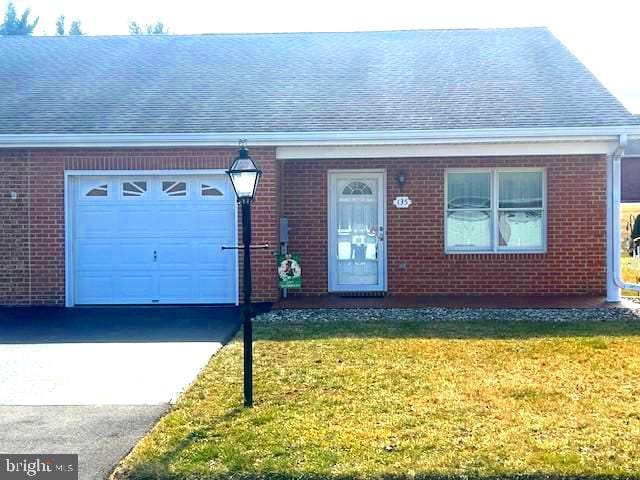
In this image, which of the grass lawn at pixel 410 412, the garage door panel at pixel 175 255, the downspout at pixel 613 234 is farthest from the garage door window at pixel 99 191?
the downspout at pixel 613 234

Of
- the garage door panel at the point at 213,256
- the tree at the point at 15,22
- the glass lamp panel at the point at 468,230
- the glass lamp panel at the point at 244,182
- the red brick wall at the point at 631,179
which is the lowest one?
the garage door panel at the point at 213,256

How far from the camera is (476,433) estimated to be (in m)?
5.37

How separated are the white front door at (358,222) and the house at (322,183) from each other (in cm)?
3

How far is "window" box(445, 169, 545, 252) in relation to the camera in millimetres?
12930

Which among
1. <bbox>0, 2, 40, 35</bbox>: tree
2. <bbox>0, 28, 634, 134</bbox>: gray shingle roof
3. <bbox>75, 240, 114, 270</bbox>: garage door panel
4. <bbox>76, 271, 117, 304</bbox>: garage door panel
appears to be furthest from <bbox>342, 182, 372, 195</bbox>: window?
<bbox>0, 2, 40, 35</bbox>: tree

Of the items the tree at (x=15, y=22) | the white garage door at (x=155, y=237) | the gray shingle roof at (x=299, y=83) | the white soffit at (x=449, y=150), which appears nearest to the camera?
the white soffit at (x=449, y=150)

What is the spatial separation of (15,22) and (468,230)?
35.7 m

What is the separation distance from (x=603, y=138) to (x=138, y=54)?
9901 millimetres

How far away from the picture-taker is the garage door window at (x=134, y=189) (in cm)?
1224

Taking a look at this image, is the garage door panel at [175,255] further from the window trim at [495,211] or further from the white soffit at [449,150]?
the window trim at [495,211]

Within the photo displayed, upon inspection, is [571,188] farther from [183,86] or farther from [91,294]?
[91,294]

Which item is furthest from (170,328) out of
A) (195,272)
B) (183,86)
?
(183,86)

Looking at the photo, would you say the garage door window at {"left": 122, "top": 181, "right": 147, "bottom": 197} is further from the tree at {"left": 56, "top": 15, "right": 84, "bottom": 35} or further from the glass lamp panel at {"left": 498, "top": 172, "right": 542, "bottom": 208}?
the tree at {"left": 56, "top": 15, "right": 84, "bottom": 35}

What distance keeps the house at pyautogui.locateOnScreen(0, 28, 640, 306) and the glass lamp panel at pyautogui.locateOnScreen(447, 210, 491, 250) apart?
2cm
